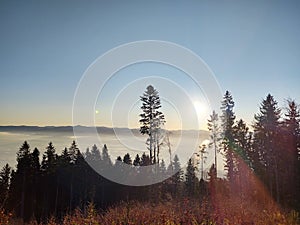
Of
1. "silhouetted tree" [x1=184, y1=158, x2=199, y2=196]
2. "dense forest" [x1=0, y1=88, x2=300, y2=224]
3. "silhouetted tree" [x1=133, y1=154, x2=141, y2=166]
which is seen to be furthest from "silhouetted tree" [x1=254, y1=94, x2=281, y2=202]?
"silhouetted tree" [x1=133, y1=154, x2=141, y2=166]

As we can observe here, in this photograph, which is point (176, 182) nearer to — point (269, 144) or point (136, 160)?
point (136, 160)

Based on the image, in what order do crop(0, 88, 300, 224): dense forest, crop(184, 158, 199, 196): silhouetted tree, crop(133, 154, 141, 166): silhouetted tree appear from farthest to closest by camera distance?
crop(133, 154, 141, 166): silhouetted tree, crop(184, 158, 199, 196): silhouetted tree, crop(0, 88, 300, 224): dense forest

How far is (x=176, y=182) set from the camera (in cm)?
4672

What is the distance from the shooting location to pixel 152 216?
14.2m

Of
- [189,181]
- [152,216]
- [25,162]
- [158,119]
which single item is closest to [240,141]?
[158,119]

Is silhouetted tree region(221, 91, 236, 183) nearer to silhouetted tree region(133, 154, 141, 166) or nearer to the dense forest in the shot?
the dense forest

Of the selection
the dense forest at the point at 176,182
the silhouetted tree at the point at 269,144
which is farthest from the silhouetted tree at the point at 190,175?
the silhouetted tree at the point at 269,144

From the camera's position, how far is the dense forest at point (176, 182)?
14863 millimetres

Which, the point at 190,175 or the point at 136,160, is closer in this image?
the point at 190,175

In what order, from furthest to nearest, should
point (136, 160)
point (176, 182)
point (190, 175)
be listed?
point (136, 160), point (190, 175), point (176, 182)

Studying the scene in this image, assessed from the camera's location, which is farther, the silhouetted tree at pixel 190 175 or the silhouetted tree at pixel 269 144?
the silhouetted tree at pixel 190 175

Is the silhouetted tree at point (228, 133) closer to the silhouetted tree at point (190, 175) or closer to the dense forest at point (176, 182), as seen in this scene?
the dense forest at point (176, 182)

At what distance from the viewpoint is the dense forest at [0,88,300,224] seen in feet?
48.8

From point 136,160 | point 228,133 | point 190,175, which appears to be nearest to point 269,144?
point 228,133
